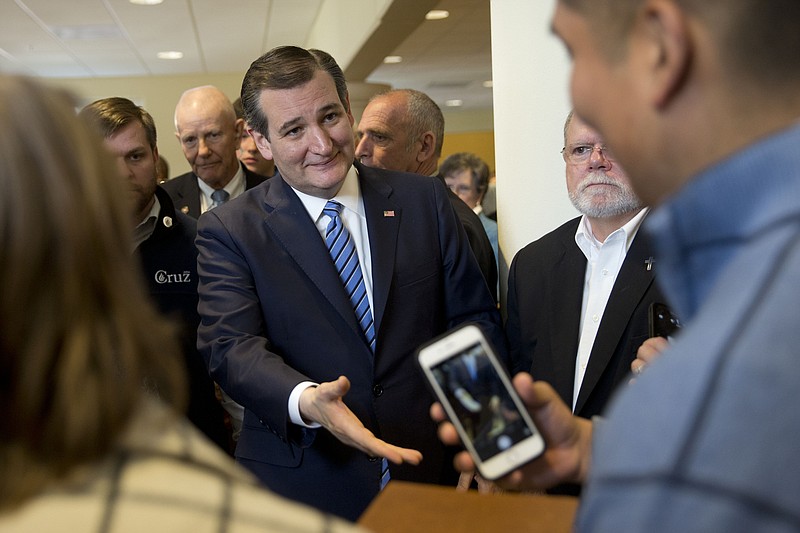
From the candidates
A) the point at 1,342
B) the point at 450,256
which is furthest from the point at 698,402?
the point at 450,256

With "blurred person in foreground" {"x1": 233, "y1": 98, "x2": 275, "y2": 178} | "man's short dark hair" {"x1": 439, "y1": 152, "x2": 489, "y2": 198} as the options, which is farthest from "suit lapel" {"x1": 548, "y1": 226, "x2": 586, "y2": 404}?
"man's short dark hair" {"x1": 439, "y1": 152, "x2": 489, "y2": 198}

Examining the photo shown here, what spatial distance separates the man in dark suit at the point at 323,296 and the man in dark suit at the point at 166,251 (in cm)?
50

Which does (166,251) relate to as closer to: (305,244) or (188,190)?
(305,244)

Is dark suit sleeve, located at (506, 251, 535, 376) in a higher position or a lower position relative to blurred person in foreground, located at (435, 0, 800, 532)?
lower

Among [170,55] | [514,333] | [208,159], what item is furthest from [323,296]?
[170,55]

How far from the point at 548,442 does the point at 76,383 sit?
0.75 m

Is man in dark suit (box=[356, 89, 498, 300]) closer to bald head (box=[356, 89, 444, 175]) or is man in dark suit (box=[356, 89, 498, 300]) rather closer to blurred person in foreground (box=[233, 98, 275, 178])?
bald head (box=[356, 89, 444, 175])

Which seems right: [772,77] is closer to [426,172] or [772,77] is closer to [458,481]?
[458,481]

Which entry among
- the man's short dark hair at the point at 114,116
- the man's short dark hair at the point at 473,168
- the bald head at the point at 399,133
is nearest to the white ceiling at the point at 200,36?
the man's short dark hair at the point at 473,168

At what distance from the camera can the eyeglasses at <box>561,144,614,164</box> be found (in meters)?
2.19

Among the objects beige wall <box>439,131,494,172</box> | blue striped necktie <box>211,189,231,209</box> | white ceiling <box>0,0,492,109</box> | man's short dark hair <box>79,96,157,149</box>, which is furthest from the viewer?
beige wall <box>439,131,494,172</box>

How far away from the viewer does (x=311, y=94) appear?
222 centimetres

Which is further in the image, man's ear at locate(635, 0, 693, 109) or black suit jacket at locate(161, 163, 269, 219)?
black suit jacket at locate(161, 163, 269, 219)

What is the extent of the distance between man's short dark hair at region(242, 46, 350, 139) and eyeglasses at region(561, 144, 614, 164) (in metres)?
0.68
